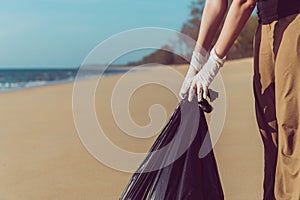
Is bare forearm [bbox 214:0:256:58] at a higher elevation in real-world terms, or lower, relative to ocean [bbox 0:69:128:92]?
higher

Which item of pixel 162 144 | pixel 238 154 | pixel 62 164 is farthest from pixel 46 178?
pixel 162 144

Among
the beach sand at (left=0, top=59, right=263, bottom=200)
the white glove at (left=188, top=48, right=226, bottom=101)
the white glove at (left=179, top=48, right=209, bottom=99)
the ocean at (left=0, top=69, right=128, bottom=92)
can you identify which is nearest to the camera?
the white glove at (left=188, top=48, right=226, bottom=101)

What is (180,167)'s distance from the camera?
2.23 m

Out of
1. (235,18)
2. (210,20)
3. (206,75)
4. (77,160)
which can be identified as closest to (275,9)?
(235,18)

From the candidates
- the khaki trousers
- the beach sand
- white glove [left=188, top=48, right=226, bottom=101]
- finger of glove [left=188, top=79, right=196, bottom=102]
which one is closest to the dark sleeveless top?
the khaki trousers

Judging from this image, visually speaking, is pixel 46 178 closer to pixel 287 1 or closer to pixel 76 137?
pixel 76 137

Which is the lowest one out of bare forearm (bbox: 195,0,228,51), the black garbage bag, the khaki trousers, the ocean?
the ocean

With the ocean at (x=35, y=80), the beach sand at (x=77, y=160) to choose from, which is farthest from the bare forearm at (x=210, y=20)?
the ocean at (x=35, y=80)

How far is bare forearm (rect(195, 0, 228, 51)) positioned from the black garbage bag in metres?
0.29

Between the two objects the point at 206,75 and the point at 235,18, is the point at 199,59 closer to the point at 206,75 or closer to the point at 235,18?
the point at 206,75

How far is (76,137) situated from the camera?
19.9 feet

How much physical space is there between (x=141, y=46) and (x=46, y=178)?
2.01 meters

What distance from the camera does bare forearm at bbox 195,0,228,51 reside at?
7.22ft

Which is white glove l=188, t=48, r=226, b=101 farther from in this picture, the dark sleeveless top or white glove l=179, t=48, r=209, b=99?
the dark sleeveless top
